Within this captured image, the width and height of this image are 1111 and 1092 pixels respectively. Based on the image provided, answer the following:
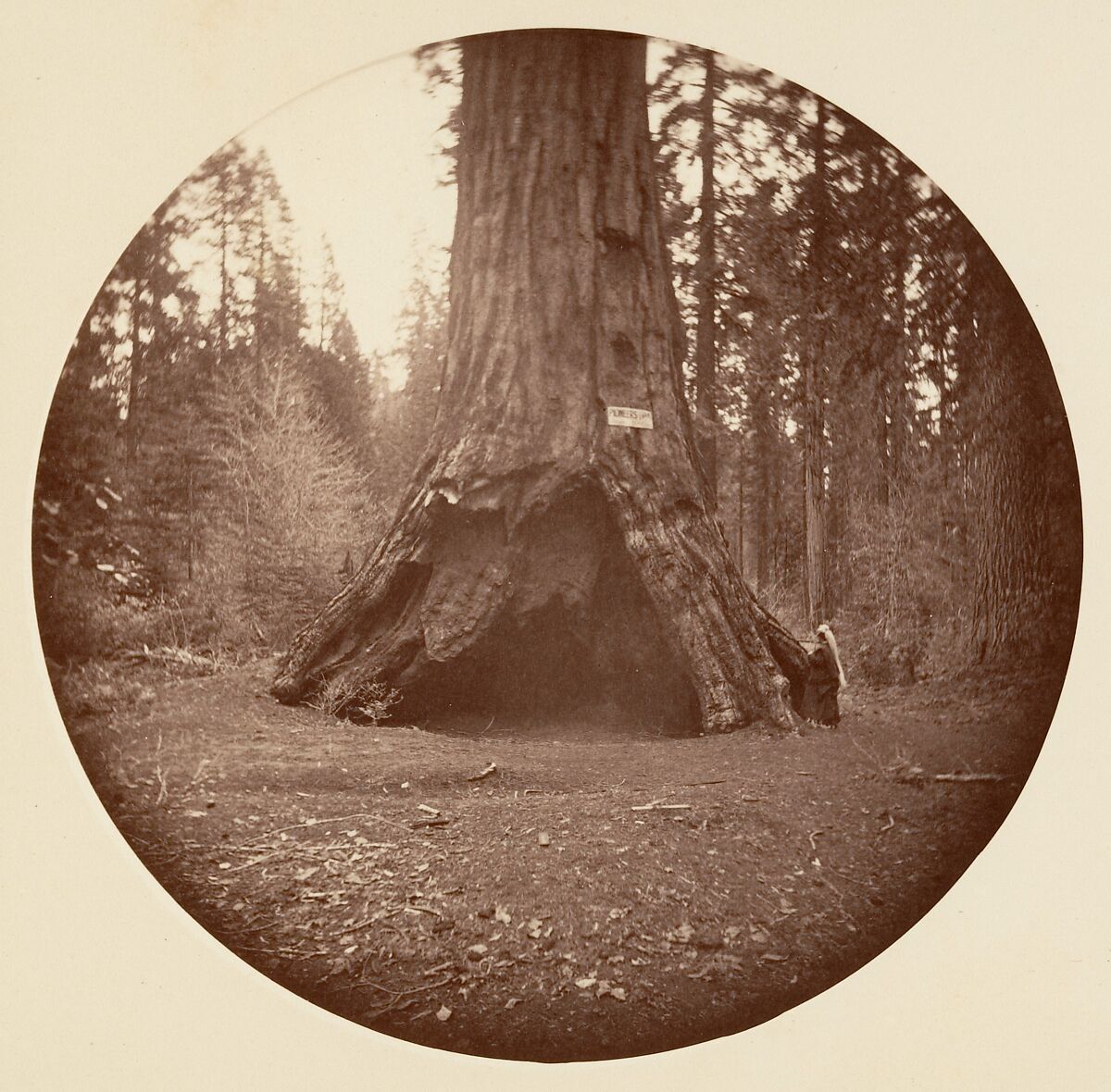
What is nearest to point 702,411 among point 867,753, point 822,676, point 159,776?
point 822,676

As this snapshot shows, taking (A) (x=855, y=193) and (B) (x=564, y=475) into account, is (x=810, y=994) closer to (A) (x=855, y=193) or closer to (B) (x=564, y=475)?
(B) (x=564, y=475)

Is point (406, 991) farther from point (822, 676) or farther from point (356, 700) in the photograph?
point (822, 676)

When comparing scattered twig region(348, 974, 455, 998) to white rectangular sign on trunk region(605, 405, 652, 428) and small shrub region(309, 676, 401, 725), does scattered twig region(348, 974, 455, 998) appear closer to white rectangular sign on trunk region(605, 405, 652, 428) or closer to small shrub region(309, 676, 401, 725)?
small shrub region(309, 676, 401, 725)

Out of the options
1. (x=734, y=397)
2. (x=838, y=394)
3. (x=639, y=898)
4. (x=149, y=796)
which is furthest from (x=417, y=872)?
(x=838, y=394)

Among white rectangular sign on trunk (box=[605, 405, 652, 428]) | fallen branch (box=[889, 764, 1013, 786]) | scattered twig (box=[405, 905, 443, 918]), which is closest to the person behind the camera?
scattered twig (box=[405, 905, 443, 918])

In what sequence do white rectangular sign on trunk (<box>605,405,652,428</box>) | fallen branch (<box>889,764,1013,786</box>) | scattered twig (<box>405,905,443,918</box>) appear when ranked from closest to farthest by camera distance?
scattered twig (<box>405,905,443,918</box>) → white rectangular sign on trunk (<box>605,405,652,428</box>) → fallen branch (<box>889,764,1013,786</box>)

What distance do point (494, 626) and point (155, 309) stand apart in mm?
1250

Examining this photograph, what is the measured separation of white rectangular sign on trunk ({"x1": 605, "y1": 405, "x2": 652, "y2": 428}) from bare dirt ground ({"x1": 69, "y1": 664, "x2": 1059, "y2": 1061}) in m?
0.82

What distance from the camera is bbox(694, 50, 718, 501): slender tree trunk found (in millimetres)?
2701

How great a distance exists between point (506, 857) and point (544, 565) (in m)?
0.76

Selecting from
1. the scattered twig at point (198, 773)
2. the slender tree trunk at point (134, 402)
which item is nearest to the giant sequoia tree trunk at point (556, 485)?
the scattered twig at point (198, 773)

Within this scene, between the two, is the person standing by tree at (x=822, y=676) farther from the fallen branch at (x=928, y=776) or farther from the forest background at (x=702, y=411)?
the fallen branch at (x=928, y=776)

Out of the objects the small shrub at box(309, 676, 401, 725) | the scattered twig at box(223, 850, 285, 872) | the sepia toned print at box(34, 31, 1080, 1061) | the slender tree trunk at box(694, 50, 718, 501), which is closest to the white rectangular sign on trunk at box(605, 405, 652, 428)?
the sepia toned print at box(34, 31, 1080, 1061)

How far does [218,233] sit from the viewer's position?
2686 mm
